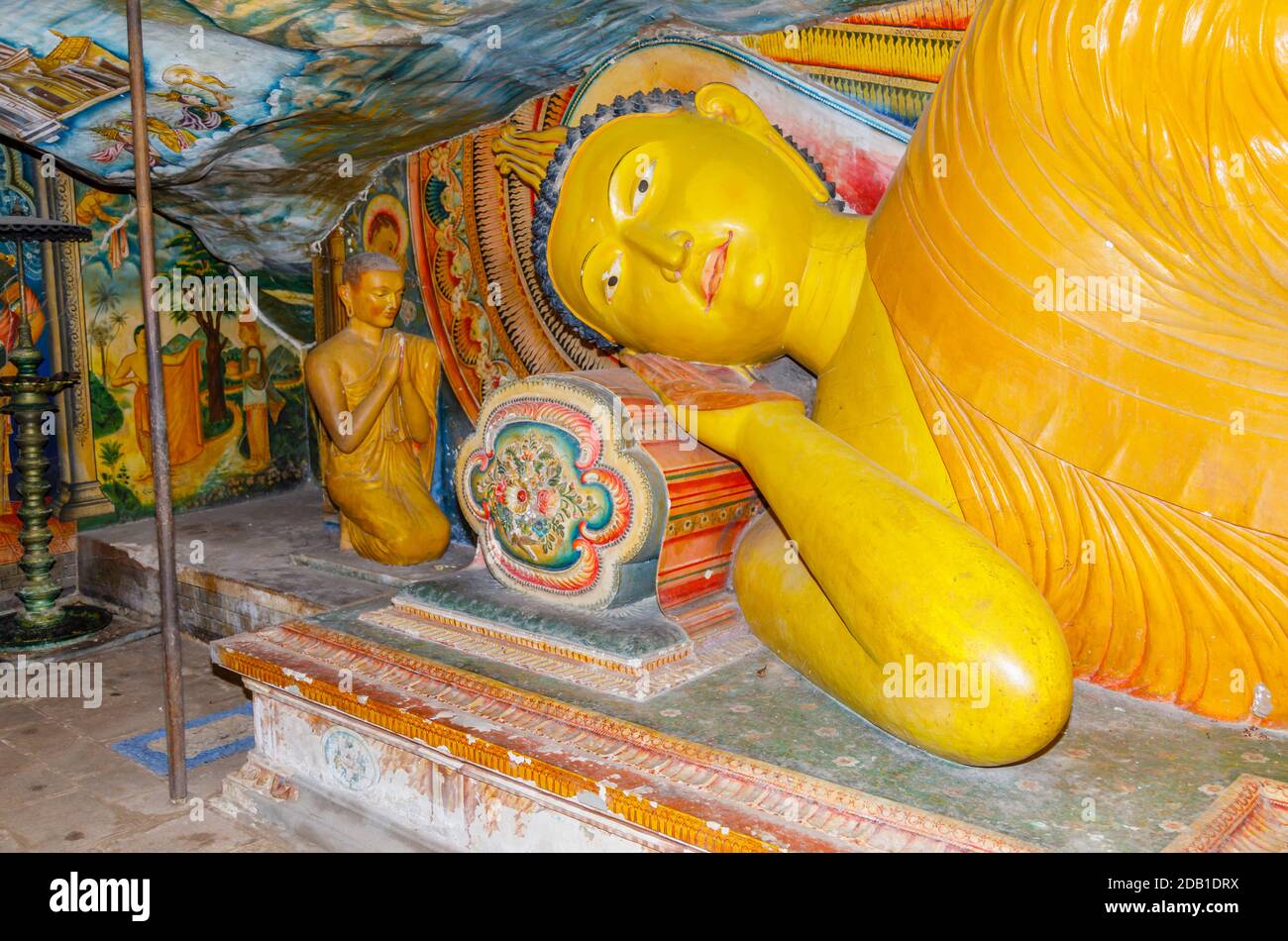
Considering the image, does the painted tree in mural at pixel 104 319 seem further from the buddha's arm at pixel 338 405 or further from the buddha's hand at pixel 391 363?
the buddha's hand at pixel 391 363

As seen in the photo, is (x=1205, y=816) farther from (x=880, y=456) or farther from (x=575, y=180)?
(x=575, y=180)

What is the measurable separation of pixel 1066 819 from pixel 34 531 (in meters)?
4.26

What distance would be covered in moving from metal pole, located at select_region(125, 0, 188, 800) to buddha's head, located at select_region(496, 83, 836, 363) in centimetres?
94

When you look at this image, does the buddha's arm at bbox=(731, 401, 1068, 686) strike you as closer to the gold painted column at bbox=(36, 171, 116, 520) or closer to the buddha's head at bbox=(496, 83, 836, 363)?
the buddha's head at bbox=(496, 83, 836, 363)

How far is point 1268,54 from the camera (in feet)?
6.03

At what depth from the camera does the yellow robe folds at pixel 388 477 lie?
439 centimetres

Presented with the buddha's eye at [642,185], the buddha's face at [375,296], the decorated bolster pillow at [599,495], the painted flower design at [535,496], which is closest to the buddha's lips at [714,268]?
the buddha's eye at [642,185]

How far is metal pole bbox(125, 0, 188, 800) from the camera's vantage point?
104 inches

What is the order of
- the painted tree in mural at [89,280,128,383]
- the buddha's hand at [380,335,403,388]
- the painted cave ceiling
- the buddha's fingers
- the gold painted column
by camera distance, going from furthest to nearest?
the painted tree in mural at [89,280,128,383] → the gold painted column → the buddha's hand at [380,335,403,388] → the painted cave ceiling → the buddha's fingers

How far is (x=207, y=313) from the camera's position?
5.62 meters

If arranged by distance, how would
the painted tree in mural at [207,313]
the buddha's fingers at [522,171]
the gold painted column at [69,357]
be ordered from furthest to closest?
the painted tree in mural at [207,313]
the gold painted column at [69,357]
the buddha's fingers at [522,171]

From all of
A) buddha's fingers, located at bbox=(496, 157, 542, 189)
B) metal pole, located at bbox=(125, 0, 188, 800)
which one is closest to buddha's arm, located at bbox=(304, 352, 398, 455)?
metal pole, located at bbox=(125, 0, 188, 800)

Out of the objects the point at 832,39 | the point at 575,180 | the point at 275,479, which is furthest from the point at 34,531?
the point at 832,39

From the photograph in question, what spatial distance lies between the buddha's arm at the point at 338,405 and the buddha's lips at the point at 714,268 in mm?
2118
